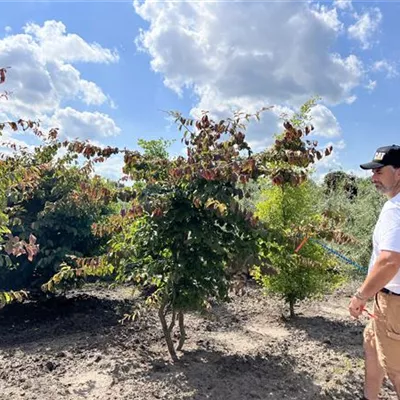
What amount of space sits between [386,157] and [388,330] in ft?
3.38

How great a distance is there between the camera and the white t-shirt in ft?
7.75

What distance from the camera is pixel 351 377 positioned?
136 inches

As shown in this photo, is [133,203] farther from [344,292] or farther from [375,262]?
[344,292]

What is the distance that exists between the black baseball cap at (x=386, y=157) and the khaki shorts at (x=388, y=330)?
0.78 meters

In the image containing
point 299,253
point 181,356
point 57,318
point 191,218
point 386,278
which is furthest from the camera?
point 57,318

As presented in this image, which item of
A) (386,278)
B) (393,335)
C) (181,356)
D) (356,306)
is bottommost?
(181,356)

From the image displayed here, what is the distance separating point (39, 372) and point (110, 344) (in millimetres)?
703

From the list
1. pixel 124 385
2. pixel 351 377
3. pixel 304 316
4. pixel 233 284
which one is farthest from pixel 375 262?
pixel 304 316

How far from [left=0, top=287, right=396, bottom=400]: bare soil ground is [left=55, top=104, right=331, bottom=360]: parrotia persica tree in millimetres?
531

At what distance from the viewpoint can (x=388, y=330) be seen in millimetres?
2568

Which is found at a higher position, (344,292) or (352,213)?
(352,213)

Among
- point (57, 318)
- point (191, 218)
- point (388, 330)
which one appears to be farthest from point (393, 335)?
point (57, 318)

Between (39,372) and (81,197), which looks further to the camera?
(81,197)

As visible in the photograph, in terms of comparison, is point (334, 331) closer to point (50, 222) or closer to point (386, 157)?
point (386, 157)
